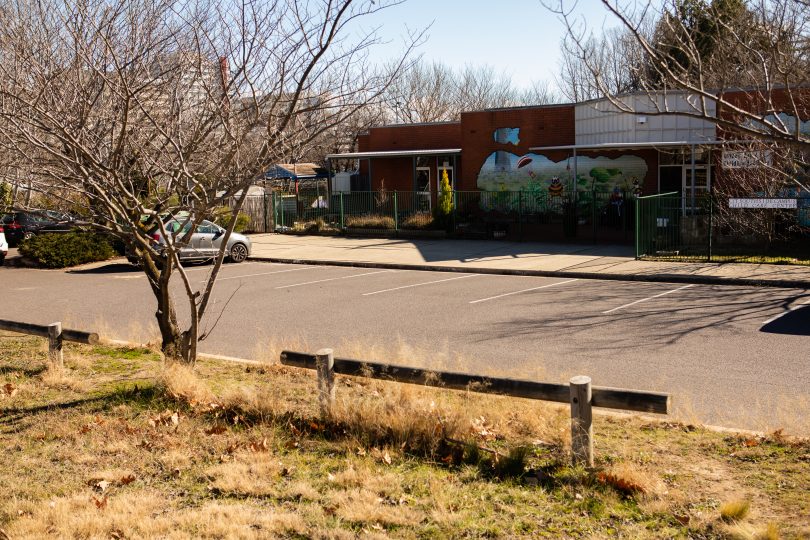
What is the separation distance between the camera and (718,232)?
22.2 metres

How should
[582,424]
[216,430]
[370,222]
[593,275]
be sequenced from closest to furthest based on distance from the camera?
[582,424]
[216,430]
[593,275]
[370,222]

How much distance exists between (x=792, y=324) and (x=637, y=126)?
14376 mm

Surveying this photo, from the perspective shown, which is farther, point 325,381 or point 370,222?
point 370,222

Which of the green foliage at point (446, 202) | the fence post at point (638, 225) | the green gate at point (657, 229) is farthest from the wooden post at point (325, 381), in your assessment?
the green foliage at point (446, 202)

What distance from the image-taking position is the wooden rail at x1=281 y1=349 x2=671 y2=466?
606 cm

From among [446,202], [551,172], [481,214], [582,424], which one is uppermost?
[551,172]

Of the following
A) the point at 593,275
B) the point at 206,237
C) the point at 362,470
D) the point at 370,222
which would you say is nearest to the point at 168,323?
the point at 362,470

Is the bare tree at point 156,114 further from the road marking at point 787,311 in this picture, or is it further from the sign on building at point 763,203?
the sign on building at point 763,203

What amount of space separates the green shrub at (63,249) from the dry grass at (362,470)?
1681 centimetres

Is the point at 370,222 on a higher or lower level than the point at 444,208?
lower

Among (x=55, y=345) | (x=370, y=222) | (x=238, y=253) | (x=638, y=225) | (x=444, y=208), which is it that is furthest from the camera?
(x=370, y=222)

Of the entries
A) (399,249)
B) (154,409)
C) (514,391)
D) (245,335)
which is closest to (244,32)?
(154,409)

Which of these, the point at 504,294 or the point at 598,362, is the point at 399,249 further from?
the point at 598,362

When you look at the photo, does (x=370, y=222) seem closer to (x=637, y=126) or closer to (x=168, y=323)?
(x=637, y=126)
